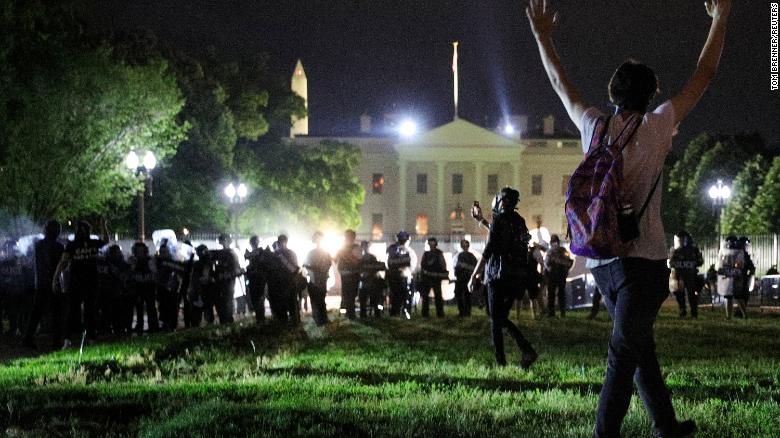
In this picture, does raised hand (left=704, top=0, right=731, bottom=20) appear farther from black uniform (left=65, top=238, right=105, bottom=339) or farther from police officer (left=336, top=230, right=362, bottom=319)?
police officer (left=336, top=230, right=362, bottom=319)

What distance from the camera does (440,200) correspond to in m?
100

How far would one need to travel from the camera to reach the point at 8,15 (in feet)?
100.0

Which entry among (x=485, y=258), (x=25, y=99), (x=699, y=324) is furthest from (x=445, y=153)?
(x=485, y=258)

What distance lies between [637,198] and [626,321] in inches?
22.3

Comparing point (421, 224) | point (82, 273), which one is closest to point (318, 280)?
point (82, 273)

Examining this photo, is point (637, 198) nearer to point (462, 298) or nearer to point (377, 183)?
point (462, 298)

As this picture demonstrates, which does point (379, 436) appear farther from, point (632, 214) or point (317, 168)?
point (317, 168)

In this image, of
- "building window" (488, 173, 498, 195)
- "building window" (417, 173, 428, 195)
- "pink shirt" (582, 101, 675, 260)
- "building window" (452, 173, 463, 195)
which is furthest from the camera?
"building window" (417, 173, 428, 195)

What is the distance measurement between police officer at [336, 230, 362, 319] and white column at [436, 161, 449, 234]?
77011 millimetres

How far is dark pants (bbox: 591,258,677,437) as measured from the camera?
15.5 ft

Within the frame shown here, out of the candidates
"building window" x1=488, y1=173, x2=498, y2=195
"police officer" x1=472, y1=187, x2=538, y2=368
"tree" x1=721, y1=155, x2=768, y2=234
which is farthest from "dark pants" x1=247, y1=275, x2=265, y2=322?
"building window" x1=488, y1=173, x2=498, y2=195

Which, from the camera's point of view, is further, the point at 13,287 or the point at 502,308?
the point at 13,287

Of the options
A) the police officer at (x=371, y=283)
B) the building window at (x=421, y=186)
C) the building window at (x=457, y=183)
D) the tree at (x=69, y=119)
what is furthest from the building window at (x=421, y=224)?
the police officer at (x=371, y=283)

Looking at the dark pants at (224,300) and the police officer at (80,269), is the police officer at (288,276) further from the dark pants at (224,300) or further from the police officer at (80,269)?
the police officer at (80,269)
